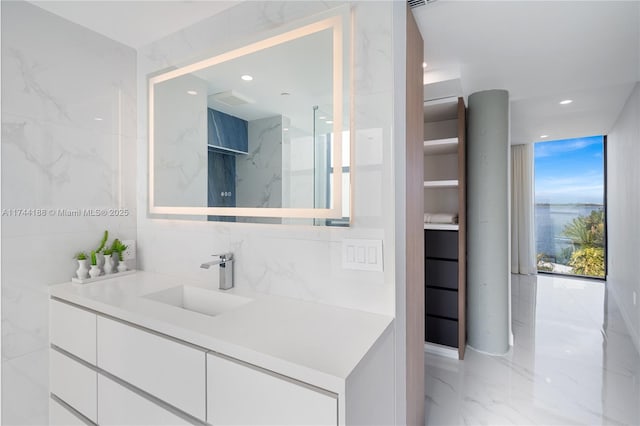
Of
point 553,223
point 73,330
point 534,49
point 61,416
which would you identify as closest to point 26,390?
point 61,416

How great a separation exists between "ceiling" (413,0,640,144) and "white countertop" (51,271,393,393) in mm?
1627

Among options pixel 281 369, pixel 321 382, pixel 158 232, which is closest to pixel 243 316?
pixel 281 369

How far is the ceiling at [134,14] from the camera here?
158cm

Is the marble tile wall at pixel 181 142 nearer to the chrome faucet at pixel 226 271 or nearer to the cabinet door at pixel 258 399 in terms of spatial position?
the chrome faucet at pixel 226 271

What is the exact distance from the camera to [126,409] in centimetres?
125

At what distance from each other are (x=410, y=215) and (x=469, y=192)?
1688 millimetres

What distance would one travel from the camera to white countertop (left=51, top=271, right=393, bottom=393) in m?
0.88

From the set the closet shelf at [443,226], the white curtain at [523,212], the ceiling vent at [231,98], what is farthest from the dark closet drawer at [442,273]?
the white curtain at [523,212]

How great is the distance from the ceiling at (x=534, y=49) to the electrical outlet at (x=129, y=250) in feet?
6.96

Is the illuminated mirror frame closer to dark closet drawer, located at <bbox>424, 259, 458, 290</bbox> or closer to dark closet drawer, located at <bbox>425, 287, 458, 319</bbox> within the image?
dark closet drawer, located at <bbox>424, 259, 458, 290</bbox>

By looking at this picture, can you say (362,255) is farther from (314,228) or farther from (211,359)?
(211,359)

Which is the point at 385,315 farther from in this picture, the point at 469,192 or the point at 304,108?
the point at 469,192

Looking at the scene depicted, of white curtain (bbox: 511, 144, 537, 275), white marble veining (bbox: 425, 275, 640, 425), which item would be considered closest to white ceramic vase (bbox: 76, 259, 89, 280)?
white marble veining (bbox: 425, 275, 640, 425)

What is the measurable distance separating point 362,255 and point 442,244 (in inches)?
62.0
